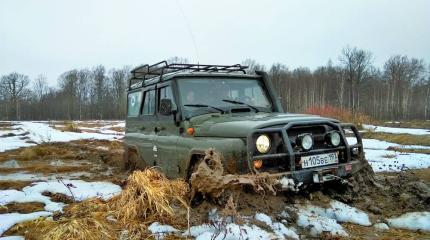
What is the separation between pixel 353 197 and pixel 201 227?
224cm

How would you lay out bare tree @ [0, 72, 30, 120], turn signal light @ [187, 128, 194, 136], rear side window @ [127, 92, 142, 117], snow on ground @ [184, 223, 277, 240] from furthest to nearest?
bare tree @ [0, 72, 30, 120], rear side window @ [127, 92, 142, 117], turn signal light @ [187, 128, 194, 136], snow on ground @ [184, 223, 277, 240]

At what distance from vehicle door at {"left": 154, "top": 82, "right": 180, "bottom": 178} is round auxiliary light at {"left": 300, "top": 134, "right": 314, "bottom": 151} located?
2.04 metres

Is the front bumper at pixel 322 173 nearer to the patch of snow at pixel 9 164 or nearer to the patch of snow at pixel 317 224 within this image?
the patch of snow at pixel 317 224

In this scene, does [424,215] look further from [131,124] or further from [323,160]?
[131,124]

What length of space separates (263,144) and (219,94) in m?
1.92

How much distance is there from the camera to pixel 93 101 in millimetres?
103562

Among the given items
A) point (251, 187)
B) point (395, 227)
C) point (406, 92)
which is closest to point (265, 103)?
point (251, 187)

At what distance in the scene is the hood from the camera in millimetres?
5586

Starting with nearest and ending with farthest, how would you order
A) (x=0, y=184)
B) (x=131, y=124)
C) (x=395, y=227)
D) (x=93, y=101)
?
(x=395, y=227)
(x=0, y=184)
(x=131, y=124)
(x=93, y=101)

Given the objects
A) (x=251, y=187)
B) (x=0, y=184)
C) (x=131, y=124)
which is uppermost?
(x=131, y=124)

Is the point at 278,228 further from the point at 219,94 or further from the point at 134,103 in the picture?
the point at 134,103

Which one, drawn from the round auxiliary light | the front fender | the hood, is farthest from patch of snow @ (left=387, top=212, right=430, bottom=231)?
A: the front fender

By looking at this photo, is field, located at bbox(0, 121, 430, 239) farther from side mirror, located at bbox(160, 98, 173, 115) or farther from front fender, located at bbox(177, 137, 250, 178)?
side mirror, located at bbox(160, 98, 173, 115)

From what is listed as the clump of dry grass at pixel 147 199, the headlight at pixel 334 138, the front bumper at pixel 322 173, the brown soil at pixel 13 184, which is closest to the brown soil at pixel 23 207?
the clump of dry grass at pixel 147 199
